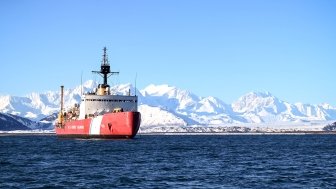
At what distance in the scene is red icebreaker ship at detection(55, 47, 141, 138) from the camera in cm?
11856

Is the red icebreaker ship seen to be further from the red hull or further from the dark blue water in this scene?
the dark blue water

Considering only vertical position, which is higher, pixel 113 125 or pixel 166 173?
pixel 113 125

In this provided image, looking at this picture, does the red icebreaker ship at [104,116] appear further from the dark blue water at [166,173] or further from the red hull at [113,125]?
the dark blue water at [166,173]

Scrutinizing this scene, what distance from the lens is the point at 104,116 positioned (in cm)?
12056

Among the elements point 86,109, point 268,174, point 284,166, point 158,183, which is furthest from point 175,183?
point 86,109

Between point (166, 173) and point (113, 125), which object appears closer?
point (166, 173)

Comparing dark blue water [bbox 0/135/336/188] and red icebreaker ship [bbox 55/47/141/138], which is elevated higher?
red icebreaker ship [bbox 55/47/141/138]

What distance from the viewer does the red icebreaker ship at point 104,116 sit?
118562 millimetres

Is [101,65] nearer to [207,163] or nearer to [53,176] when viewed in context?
[207,163]

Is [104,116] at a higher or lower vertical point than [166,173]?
higher

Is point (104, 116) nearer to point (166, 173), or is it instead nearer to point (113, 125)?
point (113, 125)

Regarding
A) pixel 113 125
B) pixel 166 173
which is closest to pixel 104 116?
pixel 113 125

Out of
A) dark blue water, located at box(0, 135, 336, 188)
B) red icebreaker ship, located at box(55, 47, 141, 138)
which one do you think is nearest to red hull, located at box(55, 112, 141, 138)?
red icebreaker ship, located at box(55, 47, 141, 138)

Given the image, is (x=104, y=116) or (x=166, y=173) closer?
(x=166, y=173)
